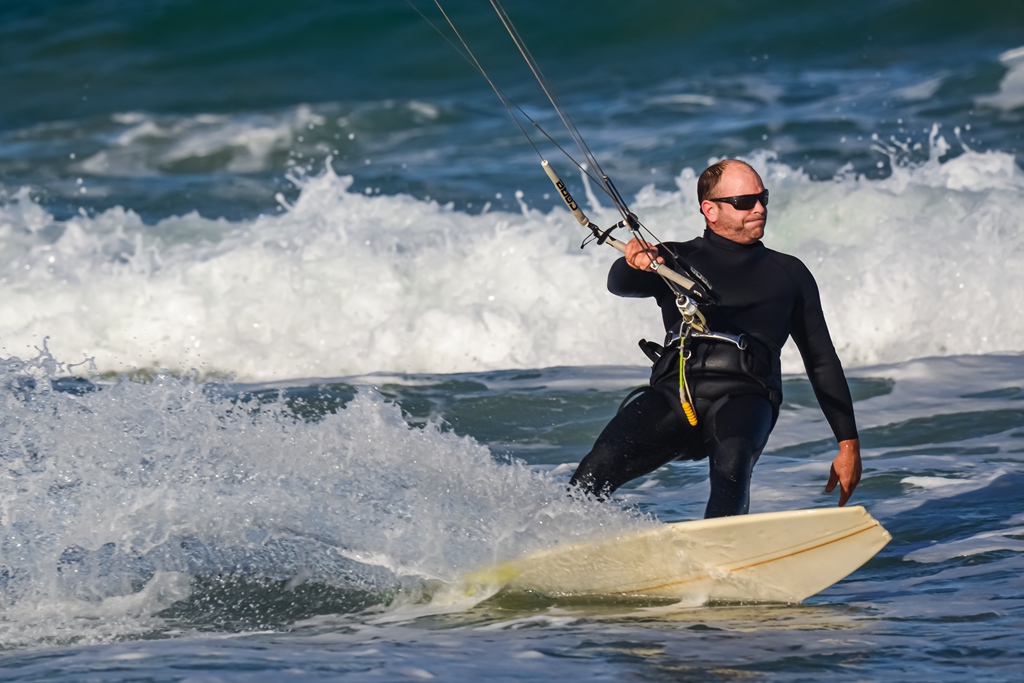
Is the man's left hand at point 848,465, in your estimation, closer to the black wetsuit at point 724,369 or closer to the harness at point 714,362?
the black wetsuit at point 724,369

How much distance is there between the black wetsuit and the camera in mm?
4473

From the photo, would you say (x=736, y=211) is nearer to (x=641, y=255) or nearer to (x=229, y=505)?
(x=641, y=255)

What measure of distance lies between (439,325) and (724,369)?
221 inches

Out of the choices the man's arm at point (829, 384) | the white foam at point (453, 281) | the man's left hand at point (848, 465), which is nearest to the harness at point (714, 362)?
the man's arm at point (829, 384)

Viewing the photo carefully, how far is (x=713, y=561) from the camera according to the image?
14.5 ft

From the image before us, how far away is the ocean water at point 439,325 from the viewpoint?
4.37 meters

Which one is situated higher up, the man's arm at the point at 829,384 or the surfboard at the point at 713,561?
the man's arm at the point at 829,384

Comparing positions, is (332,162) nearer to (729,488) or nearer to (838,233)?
(838,233)

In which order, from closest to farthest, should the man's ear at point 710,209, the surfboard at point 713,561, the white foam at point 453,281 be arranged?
the surfboard at point 713,561, the man's ear at point 710,209, the white foam at point 453,281

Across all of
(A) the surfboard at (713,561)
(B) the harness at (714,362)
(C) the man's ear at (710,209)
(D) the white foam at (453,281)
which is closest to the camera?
(A) the surfboard at (713,561)

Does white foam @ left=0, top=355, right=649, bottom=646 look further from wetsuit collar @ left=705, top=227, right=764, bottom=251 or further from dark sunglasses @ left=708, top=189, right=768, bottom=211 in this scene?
dark sunglasses @ left=708, top=189, right=768, bottom=211

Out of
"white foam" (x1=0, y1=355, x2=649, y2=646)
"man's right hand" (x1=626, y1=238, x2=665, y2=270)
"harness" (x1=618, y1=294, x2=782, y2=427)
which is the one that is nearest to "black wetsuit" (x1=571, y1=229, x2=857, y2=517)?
"harness" (x1=618, y1=294, x2=782, y2=427)

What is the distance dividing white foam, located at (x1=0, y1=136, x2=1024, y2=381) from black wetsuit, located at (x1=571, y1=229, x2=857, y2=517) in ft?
14.7

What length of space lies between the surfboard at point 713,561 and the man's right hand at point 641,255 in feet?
2.77
